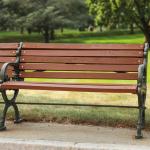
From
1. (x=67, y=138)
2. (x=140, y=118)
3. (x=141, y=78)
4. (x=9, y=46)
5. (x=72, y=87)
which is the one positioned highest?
(x=9, y=46)

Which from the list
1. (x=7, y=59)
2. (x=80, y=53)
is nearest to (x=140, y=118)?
(x=80, y=53)

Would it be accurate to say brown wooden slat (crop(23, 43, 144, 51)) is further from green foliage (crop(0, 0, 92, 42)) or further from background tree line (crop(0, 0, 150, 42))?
green foliage (crop(0, 0, 92, 42))

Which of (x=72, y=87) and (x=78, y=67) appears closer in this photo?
(x=72, y=87)

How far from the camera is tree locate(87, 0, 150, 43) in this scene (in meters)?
36.2

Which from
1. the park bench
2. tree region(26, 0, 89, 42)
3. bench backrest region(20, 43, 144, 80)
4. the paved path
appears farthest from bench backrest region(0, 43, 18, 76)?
tree region(26, 0, 89, 42)

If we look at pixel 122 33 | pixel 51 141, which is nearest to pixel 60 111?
pixel 51 141

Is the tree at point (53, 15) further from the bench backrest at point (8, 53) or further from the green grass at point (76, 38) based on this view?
the bench backrest at point (8, 53)

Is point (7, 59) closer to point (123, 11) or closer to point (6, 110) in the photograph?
point (6, 110)

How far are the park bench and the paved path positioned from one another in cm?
31

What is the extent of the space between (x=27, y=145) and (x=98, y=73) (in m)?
1.78

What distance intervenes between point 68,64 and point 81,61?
0.64 feet

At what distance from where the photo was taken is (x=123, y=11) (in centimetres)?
3703

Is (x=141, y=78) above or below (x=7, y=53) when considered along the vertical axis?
below

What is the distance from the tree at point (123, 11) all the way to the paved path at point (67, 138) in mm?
28082
